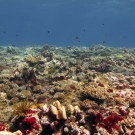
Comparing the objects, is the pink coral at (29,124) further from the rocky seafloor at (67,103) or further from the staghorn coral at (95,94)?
the staghorn coral at (95,94)

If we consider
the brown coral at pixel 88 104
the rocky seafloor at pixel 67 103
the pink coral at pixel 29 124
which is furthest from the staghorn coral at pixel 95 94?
the pink coral at pixel 29 124

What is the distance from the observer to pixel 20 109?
748 cm

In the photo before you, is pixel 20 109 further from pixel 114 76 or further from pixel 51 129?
pixel 114 76

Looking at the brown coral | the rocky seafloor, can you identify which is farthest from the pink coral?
the brown coral

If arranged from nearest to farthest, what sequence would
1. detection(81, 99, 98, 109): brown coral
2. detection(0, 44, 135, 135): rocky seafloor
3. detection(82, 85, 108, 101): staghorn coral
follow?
detection(0, 44, 135, 135): rocky seafloor → detection(81, 99, 98, 109): brown coral → detection(82, 85, 108, 101): staghorn coral

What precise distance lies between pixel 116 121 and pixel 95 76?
6.88 m

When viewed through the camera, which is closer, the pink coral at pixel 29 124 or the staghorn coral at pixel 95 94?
the pink coral at pixel 29 124

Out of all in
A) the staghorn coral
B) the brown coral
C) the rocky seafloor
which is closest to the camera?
the rocky seafloor

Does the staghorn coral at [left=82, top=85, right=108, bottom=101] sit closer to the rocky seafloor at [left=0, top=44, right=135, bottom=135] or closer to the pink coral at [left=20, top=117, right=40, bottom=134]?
the rocky seafloor at [left=0, top=44, right=135, bottom=135]

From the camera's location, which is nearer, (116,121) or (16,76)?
(116,121)

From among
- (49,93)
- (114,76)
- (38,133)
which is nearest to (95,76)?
(114,76)

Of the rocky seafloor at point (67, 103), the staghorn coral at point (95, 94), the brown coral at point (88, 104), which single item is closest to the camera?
the rocky seafloor at point (67, 103)

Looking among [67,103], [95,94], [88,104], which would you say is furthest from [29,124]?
[95,94]

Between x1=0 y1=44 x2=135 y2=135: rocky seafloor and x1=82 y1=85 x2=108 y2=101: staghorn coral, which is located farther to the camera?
x1=82 y1=85 x2=108 y2=101: staghorn coral
